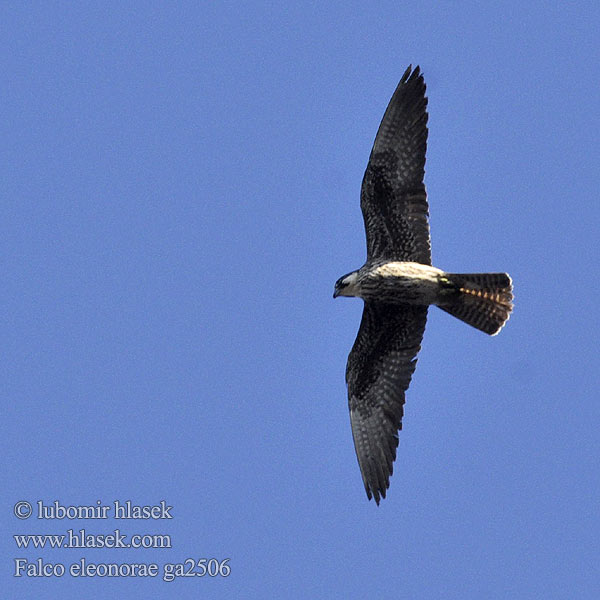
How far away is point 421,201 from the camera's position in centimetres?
1234

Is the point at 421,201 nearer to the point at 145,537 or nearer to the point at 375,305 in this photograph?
the point at 375,305

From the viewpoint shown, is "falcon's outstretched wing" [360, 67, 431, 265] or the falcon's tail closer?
the falcon's tail

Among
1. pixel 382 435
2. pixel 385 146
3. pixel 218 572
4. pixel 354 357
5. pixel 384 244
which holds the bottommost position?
pixel 218 572

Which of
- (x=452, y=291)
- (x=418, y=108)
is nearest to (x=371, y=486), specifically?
(x=452, y=291)

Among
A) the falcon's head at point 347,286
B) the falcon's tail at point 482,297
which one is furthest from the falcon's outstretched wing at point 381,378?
the falcon's tail at point 482,297

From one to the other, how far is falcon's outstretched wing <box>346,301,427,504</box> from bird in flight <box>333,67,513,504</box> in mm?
11

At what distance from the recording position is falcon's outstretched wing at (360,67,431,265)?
12266mm

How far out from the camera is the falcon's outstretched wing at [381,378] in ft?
41.7

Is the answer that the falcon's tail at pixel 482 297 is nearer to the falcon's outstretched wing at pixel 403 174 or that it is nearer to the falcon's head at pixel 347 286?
the falcon's outstretched wing at pixel 403 174

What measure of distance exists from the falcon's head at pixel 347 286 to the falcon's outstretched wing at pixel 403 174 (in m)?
0.48

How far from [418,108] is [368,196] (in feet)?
3.41

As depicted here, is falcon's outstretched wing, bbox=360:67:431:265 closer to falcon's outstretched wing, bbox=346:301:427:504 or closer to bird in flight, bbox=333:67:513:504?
bird in flight, bbox=333:67:513:504

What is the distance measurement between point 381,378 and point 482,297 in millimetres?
1537

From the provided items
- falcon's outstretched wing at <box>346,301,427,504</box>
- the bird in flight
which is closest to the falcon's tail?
the bird in flight
